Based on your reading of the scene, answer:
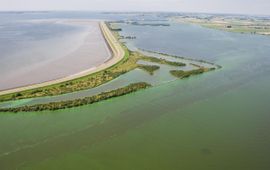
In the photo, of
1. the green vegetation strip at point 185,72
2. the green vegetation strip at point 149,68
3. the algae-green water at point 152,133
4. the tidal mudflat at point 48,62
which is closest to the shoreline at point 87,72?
the tidal mudflat at point 48,62

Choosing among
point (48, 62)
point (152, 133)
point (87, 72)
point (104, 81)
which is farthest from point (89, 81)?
point (152, 133)

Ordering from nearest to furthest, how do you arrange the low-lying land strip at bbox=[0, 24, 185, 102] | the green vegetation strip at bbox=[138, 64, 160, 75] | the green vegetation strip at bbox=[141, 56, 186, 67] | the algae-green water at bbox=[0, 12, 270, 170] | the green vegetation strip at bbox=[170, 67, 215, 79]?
the algae-green water at bbox=[0, 12, 270, 170] < the low-lying land strip at bbox=[0, 24, 185, 102] < the green vegetation strip at bbox=[170, 67, 215, 79] < the green vegetation strip at bbox=[138, 64, 160, 75] < the green vegetation strip at bbox=[141, 56, 186, 67]

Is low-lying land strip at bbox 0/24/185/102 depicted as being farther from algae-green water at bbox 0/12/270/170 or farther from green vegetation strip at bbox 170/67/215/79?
algae-green water at bbox 0/12/270/170

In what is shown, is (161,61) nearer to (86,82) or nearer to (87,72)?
(87,72)

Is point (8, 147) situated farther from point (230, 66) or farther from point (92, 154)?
point (230, 66)

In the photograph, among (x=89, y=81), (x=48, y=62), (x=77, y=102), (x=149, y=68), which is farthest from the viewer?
(x=48, y=62)

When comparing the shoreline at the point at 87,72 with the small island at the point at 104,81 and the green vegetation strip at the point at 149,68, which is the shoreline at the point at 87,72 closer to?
the small island at the point at 104,81

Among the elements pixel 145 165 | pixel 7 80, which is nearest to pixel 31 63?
pixel 7 80

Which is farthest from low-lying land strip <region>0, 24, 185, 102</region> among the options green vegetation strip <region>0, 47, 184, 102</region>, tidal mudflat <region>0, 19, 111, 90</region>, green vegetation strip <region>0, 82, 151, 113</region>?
tidal mudflat <region>0, 19, 111, 90</region>
